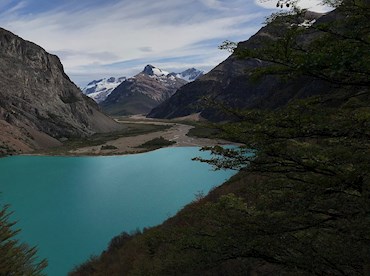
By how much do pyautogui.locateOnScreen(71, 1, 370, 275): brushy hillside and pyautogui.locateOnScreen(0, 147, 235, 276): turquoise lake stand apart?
22627 millimetres

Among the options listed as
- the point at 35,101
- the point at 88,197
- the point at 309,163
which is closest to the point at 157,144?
the point at 35,101

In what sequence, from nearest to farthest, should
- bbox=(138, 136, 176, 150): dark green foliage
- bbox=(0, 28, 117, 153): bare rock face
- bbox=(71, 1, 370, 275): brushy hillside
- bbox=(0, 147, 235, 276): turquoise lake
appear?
bbox=(71, 1, 370, 275): brushy hillside, bbox=(0, 147, 235, 276): turquoise lake, bbox=(138, 136, 176, 150): dark green foliage, bbox=(0, 28, 117, 153): bare rock face

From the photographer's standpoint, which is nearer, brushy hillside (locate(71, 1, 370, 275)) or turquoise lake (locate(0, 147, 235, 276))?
brushy hillside (locate(71, 1, 370, 275))

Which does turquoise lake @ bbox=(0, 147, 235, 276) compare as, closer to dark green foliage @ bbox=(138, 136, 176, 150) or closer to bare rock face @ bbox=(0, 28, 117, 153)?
dark green foliage @ bbox=(138, 136, 176, 150)

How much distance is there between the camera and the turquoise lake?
32594 millimetres

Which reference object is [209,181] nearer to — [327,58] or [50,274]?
[50,274]

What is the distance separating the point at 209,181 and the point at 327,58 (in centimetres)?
5121

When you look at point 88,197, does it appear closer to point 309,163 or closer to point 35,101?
point 309,163

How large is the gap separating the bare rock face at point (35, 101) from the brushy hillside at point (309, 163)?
105m

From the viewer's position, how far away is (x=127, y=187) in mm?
53844

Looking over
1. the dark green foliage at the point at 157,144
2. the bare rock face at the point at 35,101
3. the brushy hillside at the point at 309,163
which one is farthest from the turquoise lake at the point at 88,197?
the bare rock face at the point at 35,101

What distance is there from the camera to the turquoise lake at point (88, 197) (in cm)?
3259

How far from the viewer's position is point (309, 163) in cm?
668

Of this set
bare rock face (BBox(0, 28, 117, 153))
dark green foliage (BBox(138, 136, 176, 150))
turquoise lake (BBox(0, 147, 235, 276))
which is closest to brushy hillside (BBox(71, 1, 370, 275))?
turquoise lake (BBox(0, 147, 235, 276))
